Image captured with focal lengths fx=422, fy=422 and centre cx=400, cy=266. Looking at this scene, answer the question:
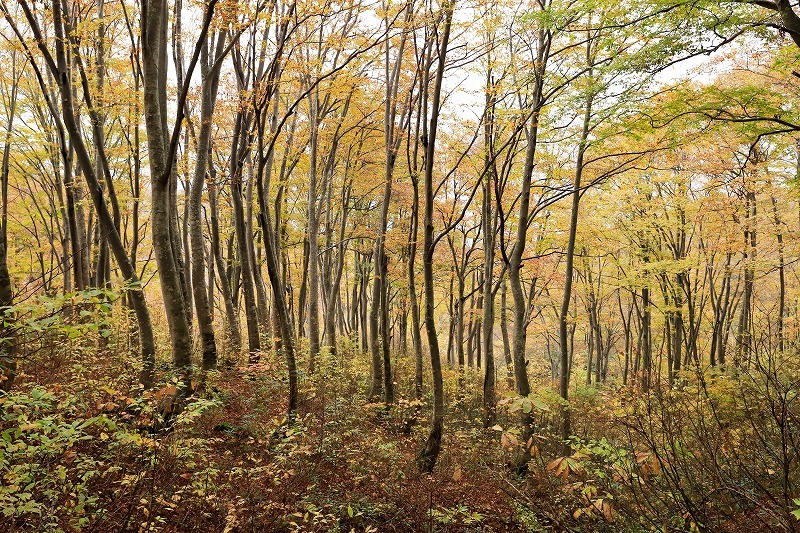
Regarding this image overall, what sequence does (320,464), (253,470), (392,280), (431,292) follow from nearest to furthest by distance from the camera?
(253,470) < (320,464) < (431,292) < (392,280)

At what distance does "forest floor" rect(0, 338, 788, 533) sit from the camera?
3484 millimetres

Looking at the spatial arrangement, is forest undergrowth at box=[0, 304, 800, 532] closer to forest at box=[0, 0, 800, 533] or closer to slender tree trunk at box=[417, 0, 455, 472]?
forest at box=[0, 0, 800, 533]

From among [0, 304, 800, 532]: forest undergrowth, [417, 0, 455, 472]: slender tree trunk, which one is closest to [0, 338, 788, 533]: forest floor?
[0, 304, 800, 532]: forest undergrowth

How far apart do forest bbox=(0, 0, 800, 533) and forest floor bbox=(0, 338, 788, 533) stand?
0.06 m

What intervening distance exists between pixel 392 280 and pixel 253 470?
1286 centimetres

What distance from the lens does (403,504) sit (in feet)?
19.0

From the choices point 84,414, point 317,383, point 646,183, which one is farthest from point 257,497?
point 646,183

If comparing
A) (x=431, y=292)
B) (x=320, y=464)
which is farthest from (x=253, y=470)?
(x=431, y=292)

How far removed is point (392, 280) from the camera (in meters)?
18.0

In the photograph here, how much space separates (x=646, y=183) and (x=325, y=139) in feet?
41.8

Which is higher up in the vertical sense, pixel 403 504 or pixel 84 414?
pixel 84 414

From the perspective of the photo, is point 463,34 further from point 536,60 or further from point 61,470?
point 61,470

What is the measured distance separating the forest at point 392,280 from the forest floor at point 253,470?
0.19ft

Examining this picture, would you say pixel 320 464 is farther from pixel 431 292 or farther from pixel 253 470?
pixel 431 292
